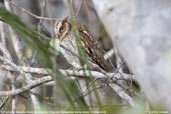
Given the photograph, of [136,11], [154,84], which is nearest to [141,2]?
[136,11]

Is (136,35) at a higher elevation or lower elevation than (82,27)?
lower

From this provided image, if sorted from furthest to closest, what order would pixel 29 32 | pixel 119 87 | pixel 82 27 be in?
pixel 82 27 < pixel 119 87 < pixel 29 32

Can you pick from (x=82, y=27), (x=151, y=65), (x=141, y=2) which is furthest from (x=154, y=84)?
(x=82, y=27)

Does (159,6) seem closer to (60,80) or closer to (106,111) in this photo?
(60,80)

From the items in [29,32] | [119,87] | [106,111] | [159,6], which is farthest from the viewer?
[119,87]

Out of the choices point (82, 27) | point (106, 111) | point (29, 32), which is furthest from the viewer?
point (82, 27)

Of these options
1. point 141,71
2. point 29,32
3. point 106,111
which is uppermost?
point 29,32

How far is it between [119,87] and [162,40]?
160cm

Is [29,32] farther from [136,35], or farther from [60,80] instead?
[136,35]

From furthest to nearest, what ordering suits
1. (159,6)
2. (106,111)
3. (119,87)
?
(119,87), (106,111), (159,6)

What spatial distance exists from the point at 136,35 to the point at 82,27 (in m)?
2.40

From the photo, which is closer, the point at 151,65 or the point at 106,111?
the point at 151,65

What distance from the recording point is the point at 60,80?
104cm

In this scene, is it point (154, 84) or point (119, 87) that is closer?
point (154, 84)
